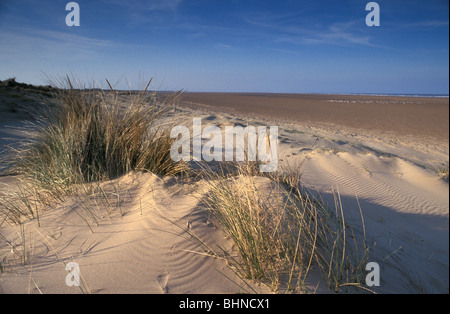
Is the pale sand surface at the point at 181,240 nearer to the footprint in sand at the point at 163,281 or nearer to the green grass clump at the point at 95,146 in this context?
the footprint in sand at the point at 163,281

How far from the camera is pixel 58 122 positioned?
3.91 metres

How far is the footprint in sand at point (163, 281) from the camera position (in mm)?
1658

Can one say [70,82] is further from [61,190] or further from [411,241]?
[411,241]

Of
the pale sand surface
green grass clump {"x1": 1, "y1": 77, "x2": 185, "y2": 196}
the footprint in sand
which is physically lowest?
the footprint in sand

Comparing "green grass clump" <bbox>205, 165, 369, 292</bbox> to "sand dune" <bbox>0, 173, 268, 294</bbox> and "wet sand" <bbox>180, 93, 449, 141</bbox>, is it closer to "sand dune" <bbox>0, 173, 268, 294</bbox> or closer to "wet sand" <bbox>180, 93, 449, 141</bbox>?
"sand dune" <bbox>0, 173, 268, 294</bbox>

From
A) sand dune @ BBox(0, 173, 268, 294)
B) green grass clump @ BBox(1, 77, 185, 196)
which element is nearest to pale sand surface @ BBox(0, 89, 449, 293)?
sand dune @ BBox(0, 173, 268, 294)

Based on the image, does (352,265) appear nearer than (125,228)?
Yes

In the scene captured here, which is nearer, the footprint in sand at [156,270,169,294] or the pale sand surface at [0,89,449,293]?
the pale sand surface at [0,89,449,293]

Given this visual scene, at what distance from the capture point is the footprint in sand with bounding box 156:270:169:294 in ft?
5.44

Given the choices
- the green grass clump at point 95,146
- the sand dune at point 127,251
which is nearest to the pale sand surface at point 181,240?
the sand dune at point 127,251

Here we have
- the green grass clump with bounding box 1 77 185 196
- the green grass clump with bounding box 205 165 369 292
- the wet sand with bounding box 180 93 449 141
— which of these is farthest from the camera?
the green grass clump with bounding box 1 77 185 196

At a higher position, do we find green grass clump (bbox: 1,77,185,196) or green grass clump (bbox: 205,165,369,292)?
green grass clump (bbox: 1,77,185,196)
